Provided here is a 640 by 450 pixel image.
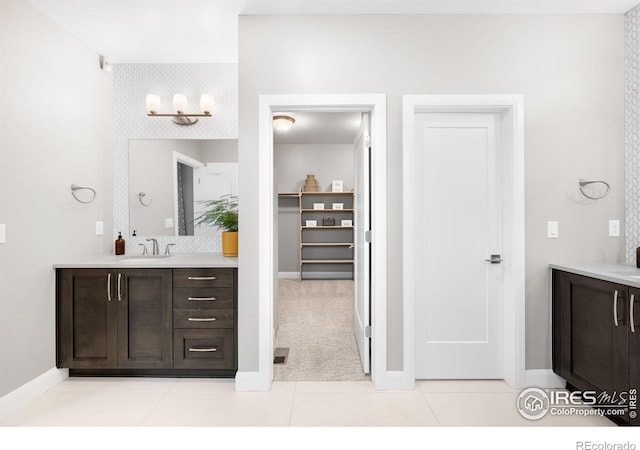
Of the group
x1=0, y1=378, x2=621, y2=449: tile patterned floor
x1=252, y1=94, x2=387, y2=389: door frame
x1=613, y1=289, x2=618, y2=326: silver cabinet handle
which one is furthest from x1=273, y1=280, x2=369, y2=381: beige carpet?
x1=613, y1=289, x2=618, y2=326: silver cabinet handle

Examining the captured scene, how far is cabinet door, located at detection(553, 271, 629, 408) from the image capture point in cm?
208

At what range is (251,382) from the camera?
269 centimetres

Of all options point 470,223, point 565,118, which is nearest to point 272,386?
point 470,223

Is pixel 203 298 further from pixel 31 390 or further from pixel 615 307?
pixel 615 307

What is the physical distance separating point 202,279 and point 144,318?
0.51 m

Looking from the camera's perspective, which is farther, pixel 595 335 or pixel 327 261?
pixel 327 261

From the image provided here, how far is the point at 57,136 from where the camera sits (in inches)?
111

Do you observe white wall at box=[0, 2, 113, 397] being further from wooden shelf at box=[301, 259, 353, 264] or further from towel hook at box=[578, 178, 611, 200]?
wooden shelf at box=[301, 259, 353, 264]

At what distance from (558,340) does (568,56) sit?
6.44 feet

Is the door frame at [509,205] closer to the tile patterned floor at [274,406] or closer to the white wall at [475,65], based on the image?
the white wall at [475,65]

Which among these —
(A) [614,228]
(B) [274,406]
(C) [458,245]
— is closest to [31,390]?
(B) [274,406]

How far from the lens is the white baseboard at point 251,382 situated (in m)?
2.69

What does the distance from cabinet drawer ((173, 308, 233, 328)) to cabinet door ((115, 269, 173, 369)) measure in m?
0.07
